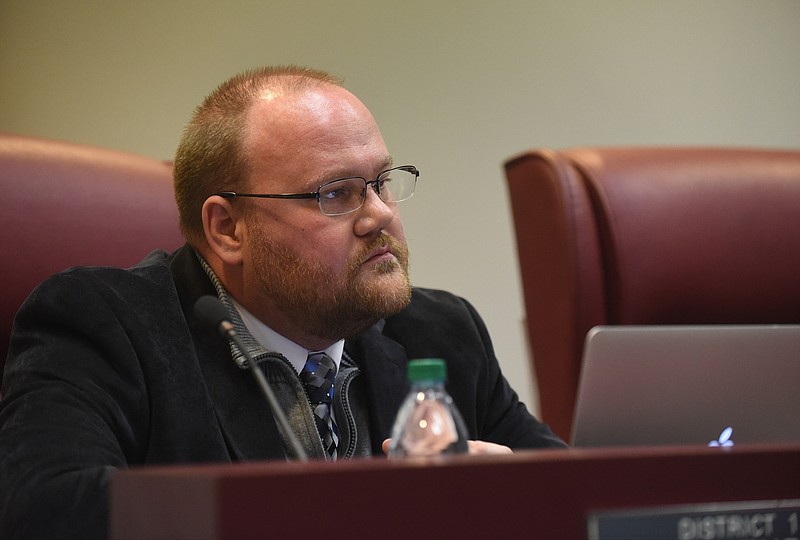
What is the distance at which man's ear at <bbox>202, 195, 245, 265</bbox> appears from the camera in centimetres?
183

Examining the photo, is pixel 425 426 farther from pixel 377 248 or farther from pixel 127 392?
pixel 377 248

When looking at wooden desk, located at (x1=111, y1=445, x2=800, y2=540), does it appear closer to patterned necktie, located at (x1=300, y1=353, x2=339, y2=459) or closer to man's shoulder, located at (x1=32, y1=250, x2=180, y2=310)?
man's shoulder, located at (x1=32, y1=250, x2=180, y2=310)

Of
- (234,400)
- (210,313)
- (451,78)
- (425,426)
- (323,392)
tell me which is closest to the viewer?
(425,426)

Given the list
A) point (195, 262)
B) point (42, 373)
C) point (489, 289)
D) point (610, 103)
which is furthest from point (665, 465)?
point (610, 103)

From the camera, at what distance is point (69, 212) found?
5.74 feet

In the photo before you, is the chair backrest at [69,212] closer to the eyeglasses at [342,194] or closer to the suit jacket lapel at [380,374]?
the eyeglasses at [342,194]

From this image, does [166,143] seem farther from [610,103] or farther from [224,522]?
[224,522]

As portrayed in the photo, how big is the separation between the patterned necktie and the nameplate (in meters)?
0.96

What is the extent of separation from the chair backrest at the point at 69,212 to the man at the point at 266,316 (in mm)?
69

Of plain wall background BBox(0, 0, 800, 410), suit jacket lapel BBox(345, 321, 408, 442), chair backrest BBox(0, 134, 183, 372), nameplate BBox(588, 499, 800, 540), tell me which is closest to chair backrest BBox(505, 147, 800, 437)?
suit jacket lapel BBox(345, 321, 408, 442)

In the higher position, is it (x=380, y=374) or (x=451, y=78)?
(x=451, y=78)

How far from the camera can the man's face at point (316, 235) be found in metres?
1.75

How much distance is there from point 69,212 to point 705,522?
4.18 feet

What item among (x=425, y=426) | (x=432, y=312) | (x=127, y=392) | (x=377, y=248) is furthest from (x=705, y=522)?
(x=432, y=312)
